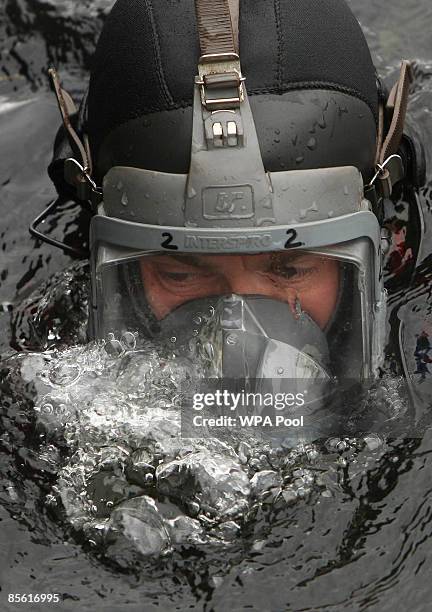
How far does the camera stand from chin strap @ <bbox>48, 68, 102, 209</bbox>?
3.27 meters

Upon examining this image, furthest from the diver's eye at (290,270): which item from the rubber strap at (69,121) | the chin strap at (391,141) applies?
the rubber strap at (69,121)

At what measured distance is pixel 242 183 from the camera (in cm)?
286

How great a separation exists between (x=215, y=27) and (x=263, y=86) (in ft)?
0.66

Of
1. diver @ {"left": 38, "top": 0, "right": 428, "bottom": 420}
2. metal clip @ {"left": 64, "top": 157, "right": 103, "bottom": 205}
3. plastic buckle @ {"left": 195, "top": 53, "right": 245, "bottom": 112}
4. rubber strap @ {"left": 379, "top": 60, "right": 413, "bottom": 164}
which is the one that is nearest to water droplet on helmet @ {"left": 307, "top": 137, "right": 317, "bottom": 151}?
diver @ {"left": 38, "top": 0, "right": 428, "bottom": 420}

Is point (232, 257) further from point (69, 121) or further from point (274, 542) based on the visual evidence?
point (69, 121)

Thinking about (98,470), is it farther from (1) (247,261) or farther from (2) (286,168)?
(2) (286,168)

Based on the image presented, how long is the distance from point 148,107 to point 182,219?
1.16 feet

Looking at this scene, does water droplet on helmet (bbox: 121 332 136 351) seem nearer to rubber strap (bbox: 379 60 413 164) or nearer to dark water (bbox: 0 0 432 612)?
dark water (bbox: 0 0 432 612)

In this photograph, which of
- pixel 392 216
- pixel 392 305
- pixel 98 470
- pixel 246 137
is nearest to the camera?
pixel 246 137

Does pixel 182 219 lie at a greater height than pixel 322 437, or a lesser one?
greater

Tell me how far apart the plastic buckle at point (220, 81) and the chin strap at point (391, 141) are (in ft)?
1.75

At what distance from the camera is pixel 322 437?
3168 mm

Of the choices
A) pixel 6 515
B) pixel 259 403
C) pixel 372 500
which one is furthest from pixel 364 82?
pixel 6 515

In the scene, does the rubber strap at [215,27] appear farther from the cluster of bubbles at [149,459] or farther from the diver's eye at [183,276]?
the cluster of bubbles at [149,459]
